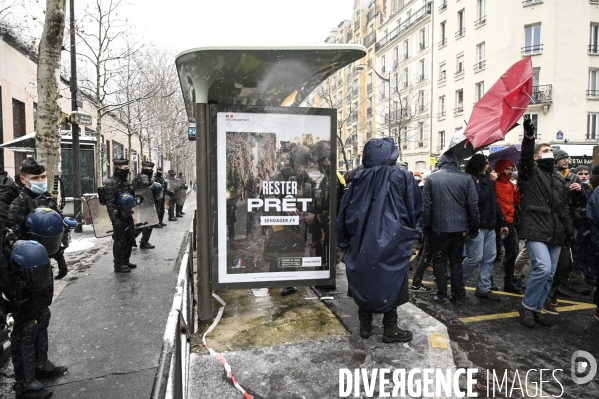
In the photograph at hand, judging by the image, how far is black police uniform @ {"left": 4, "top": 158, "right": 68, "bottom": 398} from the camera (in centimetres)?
315

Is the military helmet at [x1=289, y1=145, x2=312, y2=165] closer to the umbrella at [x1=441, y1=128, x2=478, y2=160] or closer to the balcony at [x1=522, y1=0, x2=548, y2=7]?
the umbrella at [x1=441, y1=128, x2=478, y2=160]

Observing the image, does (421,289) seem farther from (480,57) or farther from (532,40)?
(480,57)

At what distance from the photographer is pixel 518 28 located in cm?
2784

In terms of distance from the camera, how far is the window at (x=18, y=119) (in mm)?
17334

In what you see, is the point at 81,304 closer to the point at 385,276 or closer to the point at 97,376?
the point at 97,376

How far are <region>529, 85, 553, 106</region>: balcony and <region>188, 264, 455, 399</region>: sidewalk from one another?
28.4 meters

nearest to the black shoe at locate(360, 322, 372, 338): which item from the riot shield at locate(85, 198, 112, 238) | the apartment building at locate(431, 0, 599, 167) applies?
the riot shield at locate(85, 198, 112, 238)

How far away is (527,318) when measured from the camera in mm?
4266

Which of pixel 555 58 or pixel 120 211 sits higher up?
pixel 555 58

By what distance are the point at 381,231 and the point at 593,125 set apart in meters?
31.1

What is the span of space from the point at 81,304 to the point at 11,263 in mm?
2817

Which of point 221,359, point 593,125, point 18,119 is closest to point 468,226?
point 221,359

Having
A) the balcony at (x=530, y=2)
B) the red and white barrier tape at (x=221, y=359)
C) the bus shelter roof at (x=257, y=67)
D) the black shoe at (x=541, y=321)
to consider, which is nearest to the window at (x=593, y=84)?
the balcony at (x=530, y=2)

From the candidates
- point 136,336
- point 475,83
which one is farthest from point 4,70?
point 475,83
